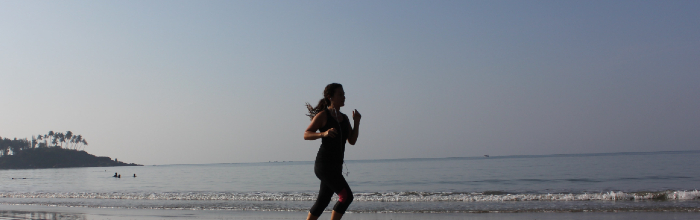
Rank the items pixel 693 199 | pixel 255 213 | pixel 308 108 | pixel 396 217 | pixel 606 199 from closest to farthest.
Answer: pixel 308 108 < pixel 396 217 < pixel 255 213 < pixel 693 199 < pixel 606 199

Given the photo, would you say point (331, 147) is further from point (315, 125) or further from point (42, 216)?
point (42, 216)

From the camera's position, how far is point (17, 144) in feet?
454

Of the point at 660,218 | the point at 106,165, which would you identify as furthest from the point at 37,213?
the point at 106,165

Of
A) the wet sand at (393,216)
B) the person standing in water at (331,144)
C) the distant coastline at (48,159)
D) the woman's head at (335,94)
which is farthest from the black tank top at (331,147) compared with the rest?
the distant coastline at (48,159)

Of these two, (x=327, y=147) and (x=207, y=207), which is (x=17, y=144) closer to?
(x=207, y=207)

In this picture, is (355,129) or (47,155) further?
(47,155)

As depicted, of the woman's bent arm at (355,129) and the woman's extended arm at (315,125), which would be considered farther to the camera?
the woman's bent arm at (355,129)

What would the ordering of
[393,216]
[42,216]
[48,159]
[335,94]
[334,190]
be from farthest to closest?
[48,159] < [42,216] < [393,216] < [335,94] < [334,190]

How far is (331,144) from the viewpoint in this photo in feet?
12.5

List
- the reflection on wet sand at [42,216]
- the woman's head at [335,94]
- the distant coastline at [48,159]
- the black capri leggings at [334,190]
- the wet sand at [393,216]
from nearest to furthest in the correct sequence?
the black capri leggings at [334,190], the woman's head at [335,94], the wet sand at [393,216], the reflection on wet sand at [42,216], the distant coastline at [48,159]

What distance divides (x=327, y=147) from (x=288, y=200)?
35.6 feet

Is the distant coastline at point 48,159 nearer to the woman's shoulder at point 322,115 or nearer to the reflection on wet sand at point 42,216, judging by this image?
the reflection on wet sand at point 42,216

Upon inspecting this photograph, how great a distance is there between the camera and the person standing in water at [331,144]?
3771mm

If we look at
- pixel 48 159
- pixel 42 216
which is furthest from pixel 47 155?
pixel 42 216
